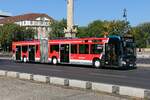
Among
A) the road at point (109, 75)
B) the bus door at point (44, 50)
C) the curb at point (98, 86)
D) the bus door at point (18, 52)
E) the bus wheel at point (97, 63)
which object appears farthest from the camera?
the bus door at point (18, 52)

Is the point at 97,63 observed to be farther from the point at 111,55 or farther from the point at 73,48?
the point at 73,48

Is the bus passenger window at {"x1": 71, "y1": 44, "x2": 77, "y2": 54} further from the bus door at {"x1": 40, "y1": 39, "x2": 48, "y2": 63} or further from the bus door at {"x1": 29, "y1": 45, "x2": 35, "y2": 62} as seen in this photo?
the bus door at {"x1": 29, "y1": 45, "x2": 35, "y2": 62}

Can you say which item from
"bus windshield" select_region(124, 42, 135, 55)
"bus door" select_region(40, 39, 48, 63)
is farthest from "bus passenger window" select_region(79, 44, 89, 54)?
"bus door" select_region(40, 39, 48, 63)

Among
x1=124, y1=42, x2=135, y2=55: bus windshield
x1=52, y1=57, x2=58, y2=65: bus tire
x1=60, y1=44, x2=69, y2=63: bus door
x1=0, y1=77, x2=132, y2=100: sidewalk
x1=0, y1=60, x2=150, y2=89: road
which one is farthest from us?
x1=52, y1=57, x2=58, y2=65: bus tire

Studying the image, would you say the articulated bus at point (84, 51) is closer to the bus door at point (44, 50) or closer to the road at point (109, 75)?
the bus door at point (44, 50)

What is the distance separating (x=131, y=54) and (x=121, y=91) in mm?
21262

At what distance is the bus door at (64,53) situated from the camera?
132ft

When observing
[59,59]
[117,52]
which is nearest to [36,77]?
[117,52]

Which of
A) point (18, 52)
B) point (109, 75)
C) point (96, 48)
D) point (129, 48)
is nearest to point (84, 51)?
point (96, 48)

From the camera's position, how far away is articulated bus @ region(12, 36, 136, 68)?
1377 inches

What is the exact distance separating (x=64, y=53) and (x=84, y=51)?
312cm

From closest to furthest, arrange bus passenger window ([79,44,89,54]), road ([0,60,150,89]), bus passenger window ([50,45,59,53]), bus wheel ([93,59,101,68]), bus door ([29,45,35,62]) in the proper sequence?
road ([0,60,150,89]), bus wheel ([93,59,101,68]), bus passenger window ([79,44,89,54]), bus passenger window ([50,45,59,53]), bus door ([29,45,35,62])

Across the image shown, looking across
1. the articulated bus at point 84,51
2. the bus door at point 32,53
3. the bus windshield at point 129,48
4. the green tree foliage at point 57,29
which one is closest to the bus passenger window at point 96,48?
the articulated bus at point 84,51

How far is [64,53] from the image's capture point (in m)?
40.6
